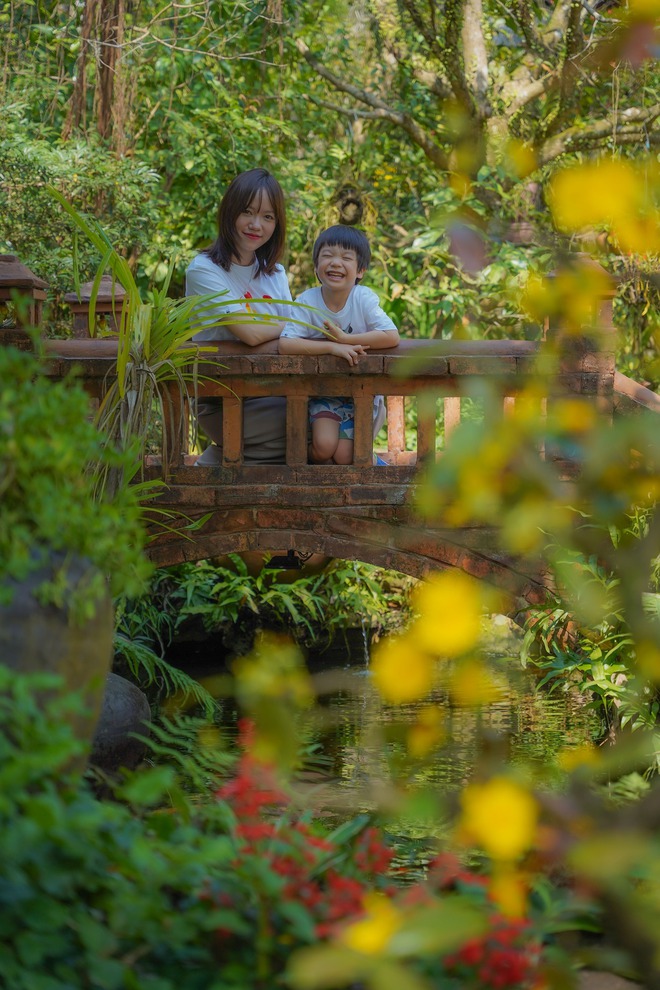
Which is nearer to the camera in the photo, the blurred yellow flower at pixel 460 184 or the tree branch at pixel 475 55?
the blurred yellow flower at pixel 460 184

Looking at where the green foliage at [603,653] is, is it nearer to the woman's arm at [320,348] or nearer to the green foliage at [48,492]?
the woman's arm at [320,348]

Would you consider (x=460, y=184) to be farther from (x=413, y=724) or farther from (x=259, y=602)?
(x=413, y=724)

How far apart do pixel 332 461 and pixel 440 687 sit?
2437 mm

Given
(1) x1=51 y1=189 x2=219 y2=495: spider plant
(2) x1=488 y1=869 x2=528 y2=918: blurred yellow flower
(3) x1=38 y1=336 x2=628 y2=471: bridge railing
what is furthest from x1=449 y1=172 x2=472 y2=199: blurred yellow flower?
(2) x1=488 y1=869 x2=528 y2=918: blurred yellow flower

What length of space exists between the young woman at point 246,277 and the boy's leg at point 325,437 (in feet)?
0.48

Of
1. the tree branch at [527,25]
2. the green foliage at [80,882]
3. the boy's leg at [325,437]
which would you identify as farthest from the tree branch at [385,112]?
the green foliage at [80,882]

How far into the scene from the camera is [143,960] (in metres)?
2.01

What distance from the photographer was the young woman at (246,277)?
488 centimetres

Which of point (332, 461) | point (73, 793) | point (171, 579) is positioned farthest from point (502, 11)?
point (73, 793)

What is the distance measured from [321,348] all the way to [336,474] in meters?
0.49

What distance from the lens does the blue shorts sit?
4.84 meters

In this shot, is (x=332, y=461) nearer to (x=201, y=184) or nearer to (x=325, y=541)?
(x=325, y=541)

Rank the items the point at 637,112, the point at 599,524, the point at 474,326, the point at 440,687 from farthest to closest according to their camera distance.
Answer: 1. the point at 474,326
2. the point at 637,112
3. the point at 440,687
4. the point at 599,524

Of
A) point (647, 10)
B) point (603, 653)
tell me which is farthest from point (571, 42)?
point (647, 10)
